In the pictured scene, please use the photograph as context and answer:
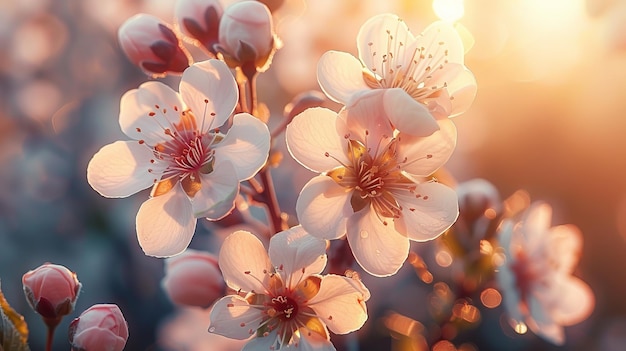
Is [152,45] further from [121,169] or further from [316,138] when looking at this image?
[316,138]

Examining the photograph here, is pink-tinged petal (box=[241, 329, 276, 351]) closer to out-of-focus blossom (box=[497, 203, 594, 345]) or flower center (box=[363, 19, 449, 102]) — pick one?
flower center (box=[363, 19, 449, 102])

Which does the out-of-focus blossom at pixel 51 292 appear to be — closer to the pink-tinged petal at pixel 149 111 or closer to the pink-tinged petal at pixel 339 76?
the pink-tinged petal at pixel 149 111

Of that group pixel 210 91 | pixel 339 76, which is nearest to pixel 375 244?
pixel 339 76

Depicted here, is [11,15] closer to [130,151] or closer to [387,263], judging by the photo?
[130,151]

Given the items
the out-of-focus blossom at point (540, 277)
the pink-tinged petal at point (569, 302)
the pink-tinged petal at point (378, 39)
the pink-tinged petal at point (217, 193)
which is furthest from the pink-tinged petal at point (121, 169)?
the pink-tinged petal at point (569, 302)

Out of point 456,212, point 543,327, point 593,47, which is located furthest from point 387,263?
point 593,47

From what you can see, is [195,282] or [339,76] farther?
[195,282]
